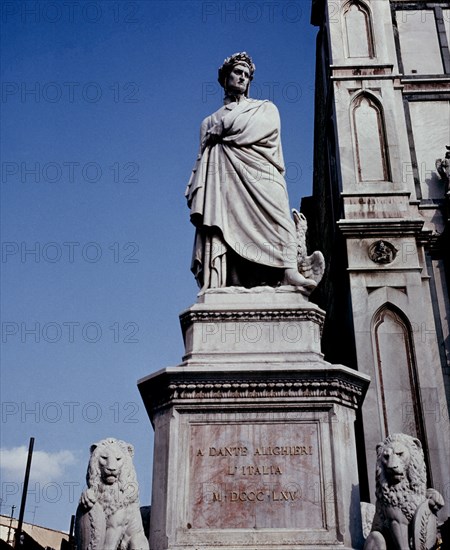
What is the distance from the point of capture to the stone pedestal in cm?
748

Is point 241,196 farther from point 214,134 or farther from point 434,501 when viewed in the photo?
point 434,501

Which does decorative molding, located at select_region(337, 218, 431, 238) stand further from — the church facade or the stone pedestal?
the stone pedestal

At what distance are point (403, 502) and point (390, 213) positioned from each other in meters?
8.83

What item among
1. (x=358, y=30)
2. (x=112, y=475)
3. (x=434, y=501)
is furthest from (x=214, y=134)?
(x=358, y=30)

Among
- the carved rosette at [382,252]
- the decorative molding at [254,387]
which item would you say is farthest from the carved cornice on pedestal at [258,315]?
the carved rosette at [382,252]

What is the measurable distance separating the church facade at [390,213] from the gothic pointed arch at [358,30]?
1.0 inches

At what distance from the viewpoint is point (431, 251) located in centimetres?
1520

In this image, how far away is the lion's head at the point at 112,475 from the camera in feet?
23.5

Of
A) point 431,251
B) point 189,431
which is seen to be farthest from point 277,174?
point 431,251

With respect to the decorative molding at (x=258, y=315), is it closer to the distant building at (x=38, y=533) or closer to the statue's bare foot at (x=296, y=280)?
the statue's bare foot at (x=296, y=280)

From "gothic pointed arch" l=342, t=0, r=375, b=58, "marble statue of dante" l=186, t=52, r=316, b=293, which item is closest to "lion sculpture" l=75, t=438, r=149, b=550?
"marble statue of dante" l=186, t=52, r=316, b=293

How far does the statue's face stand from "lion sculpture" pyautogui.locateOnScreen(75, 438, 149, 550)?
224 inches

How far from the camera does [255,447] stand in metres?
7.86

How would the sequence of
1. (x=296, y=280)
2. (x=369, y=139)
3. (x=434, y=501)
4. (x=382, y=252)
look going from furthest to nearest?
1. (x=369, y=139)
2. (x=382, y=252)
3. (x=296, y=280)
4. (x=434, y=501)
